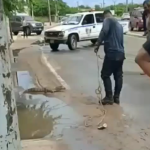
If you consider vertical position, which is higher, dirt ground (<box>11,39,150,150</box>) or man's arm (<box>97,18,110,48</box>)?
man's arm (<box>97,18,110,48</box>)

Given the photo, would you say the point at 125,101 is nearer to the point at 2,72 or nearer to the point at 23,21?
the point at 2,72

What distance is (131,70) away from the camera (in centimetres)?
1236

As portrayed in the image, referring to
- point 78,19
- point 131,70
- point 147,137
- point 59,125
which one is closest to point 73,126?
point 59,125

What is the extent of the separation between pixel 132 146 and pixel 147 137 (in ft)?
1.61

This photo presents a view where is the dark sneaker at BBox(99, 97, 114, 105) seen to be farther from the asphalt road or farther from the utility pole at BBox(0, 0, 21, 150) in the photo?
the utility pole at BBox(0, 0, 21, 150)

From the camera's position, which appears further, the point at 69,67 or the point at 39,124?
the point at 69,67

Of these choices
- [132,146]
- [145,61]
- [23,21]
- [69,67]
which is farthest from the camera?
[23,21]

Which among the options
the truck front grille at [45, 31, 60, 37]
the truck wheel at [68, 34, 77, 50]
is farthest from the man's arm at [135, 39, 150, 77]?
the truck front grille at [45, 31, 60, 37]

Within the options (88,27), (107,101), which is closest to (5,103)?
(107,101)

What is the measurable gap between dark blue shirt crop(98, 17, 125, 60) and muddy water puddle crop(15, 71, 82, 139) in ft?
4.37

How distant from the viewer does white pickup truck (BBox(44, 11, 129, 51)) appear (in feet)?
70.4

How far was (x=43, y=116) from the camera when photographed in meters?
7.07

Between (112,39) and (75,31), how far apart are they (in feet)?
47.5

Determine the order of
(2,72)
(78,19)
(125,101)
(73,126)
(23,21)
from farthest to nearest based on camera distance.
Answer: (23,21) < (78,19) < (125,101) < (73,126) < (2,72)
